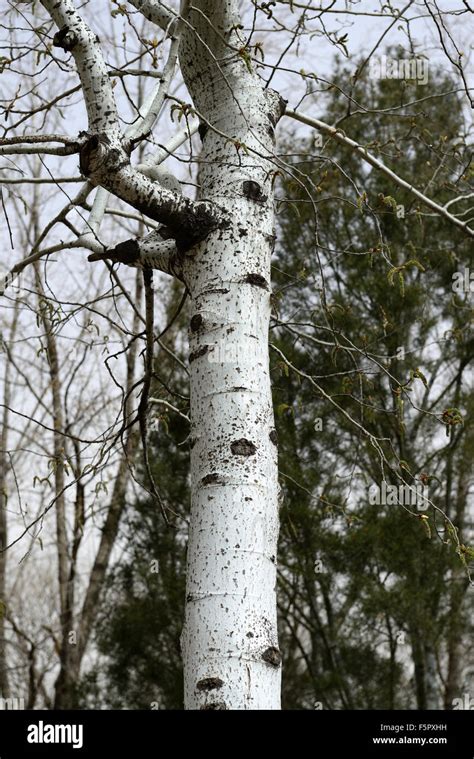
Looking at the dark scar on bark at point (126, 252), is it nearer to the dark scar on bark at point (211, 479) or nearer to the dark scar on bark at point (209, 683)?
the dark scar on bark at point (211, 479)

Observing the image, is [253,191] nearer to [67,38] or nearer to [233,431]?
[67,38]

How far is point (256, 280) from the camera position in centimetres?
226

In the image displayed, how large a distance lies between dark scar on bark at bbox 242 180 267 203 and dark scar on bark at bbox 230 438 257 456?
0.70 meters

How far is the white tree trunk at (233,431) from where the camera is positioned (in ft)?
6.19

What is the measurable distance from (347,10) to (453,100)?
7.25 m

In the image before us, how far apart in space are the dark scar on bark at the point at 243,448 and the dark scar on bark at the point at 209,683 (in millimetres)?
489

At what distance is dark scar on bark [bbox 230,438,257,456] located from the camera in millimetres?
2053

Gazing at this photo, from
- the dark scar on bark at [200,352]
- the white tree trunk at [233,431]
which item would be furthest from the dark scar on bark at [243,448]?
the dark scar on bark at [200,352]

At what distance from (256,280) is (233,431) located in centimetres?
42

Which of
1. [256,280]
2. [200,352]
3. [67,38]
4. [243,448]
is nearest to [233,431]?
[243,448]

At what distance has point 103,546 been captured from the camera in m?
9.73
